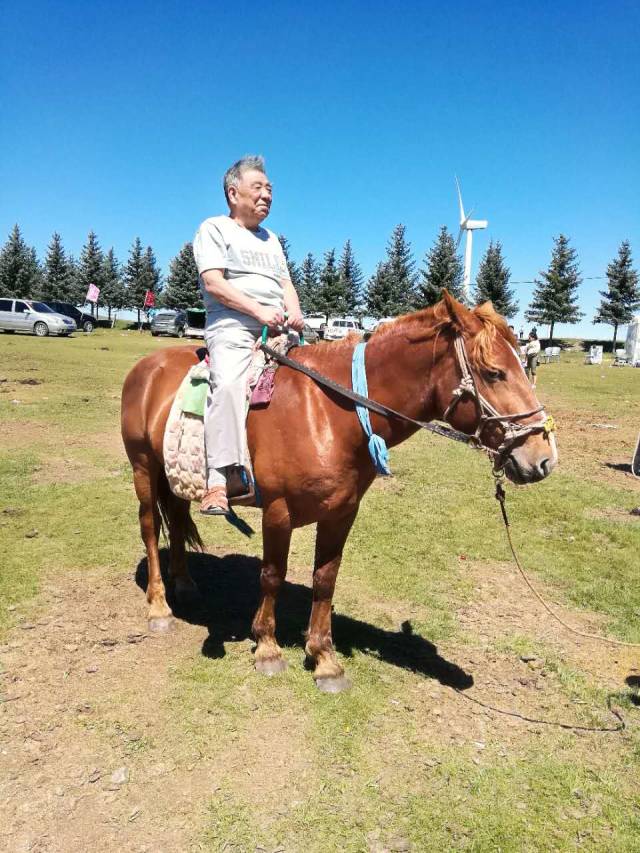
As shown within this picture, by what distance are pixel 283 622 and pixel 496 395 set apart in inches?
106

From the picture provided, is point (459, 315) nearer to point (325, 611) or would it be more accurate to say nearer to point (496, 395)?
point (496, 395)

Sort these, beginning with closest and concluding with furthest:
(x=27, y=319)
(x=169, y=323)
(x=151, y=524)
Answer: (x=151, y=524), (x=27, y=319), (x=169, y=323)

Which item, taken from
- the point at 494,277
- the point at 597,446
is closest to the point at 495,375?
the point at 597,446

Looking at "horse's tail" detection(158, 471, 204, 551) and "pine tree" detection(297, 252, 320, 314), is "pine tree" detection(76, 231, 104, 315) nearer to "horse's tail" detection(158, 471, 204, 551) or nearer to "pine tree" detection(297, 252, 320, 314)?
"pine tree" detection(297, 252, 320, 314)

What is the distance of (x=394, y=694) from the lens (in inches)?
146

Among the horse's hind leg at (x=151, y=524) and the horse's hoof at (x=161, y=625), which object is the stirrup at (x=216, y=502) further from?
the horse's hoof at (x=161, y=625)

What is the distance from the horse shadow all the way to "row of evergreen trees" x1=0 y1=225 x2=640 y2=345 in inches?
2127

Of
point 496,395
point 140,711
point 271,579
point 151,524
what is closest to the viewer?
point 496,395

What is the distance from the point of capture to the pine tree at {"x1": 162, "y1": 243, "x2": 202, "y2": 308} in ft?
205

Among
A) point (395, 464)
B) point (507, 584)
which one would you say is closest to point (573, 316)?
point (395, 464)

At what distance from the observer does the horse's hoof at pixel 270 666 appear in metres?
3.88

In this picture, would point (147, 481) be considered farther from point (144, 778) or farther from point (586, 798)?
point (586, 798)

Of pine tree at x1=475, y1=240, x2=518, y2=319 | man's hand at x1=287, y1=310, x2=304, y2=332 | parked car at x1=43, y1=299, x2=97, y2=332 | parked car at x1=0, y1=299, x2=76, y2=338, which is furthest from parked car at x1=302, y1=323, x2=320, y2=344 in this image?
pine tree at x1=475, y1=240, x2=518, y2=319

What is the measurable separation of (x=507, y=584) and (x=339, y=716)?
2.63 m
